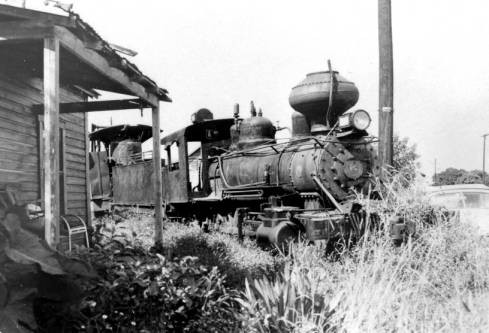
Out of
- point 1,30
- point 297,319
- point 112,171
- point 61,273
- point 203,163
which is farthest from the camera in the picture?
point 112,171

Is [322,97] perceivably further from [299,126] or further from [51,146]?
[51,146]

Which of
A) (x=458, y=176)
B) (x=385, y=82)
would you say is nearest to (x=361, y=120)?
(x=385, y=82)

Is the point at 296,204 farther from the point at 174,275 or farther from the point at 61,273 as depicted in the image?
the point at 61,273

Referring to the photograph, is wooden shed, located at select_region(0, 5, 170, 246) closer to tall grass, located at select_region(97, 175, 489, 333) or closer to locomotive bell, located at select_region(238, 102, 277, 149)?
tall grass, located at select_region(97, 175, 489, 333)

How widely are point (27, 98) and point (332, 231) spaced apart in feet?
16.3

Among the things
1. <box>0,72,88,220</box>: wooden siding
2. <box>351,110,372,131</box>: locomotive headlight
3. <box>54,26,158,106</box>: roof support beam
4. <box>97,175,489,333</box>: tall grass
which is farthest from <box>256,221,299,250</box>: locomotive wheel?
<box>0,72,88,220</box>: wooden siding

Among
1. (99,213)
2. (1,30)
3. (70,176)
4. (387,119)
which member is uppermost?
(1,30)

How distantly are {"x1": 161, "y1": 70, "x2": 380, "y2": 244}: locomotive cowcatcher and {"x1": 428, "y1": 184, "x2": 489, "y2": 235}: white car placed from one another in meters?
1.18

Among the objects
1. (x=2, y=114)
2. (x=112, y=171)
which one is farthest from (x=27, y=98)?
(x=112, y=171)

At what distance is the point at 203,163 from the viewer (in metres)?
11.6

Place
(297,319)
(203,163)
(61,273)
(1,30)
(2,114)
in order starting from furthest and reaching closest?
(203,163)
(2,114)
(1,30)
(297,319)
(61,273)

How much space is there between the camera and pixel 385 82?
284 inches

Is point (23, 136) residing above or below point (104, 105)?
below

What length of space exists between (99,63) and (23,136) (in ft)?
8.88
